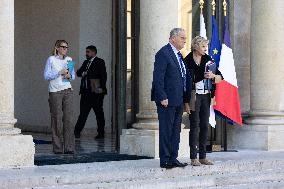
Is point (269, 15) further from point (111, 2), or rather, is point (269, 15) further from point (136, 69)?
point (111, 2)

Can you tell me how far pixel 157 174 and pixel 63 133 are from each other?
2.46m

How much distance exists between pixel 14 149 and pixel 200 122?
2.57 metres

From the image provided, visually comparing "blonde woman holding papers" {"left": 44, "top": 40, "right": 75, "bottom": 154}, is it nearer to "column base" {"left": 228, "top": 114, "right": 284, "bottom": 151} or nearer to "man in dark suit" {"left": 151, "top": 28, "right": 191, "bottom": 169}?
"man in dark suit" {"left": 151, "top": 28, "right": 191, "bottom": 169}

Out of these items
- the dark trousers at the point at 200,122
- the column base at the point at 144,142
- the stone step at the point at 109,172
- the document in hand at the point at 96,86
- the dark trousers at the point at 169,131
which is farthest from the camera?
the document in hand at the point at 96,86

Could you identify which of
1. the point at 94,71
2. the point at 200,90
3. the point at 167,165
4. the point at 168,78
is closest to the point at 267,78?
the point at 200,90

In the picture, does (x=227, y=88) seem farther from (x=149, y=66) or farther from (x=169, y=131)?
(x=169, y=131)

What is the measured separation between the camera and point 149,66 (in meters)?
12.3

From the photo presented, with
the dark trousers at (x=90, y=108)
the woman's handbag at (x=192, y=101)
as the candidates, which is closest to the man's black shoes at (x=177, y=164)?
the woman's handbag at (x=192, y=101)

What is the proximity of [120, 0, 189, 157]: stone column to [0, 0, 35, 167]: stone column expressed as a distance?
2.05 m

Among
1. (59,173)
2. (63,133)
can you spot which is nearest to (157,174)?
(59,173)

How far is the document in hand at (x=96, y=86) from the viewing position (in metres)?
15.8

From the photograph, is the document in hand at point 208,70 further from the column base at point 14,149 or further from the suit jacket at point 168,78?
the column base at point 14,149

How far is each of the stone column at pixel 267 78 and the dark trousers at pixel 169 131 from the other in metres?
3.54

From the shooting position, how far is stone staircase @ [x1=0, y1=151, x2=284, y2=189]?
960 centimetres
